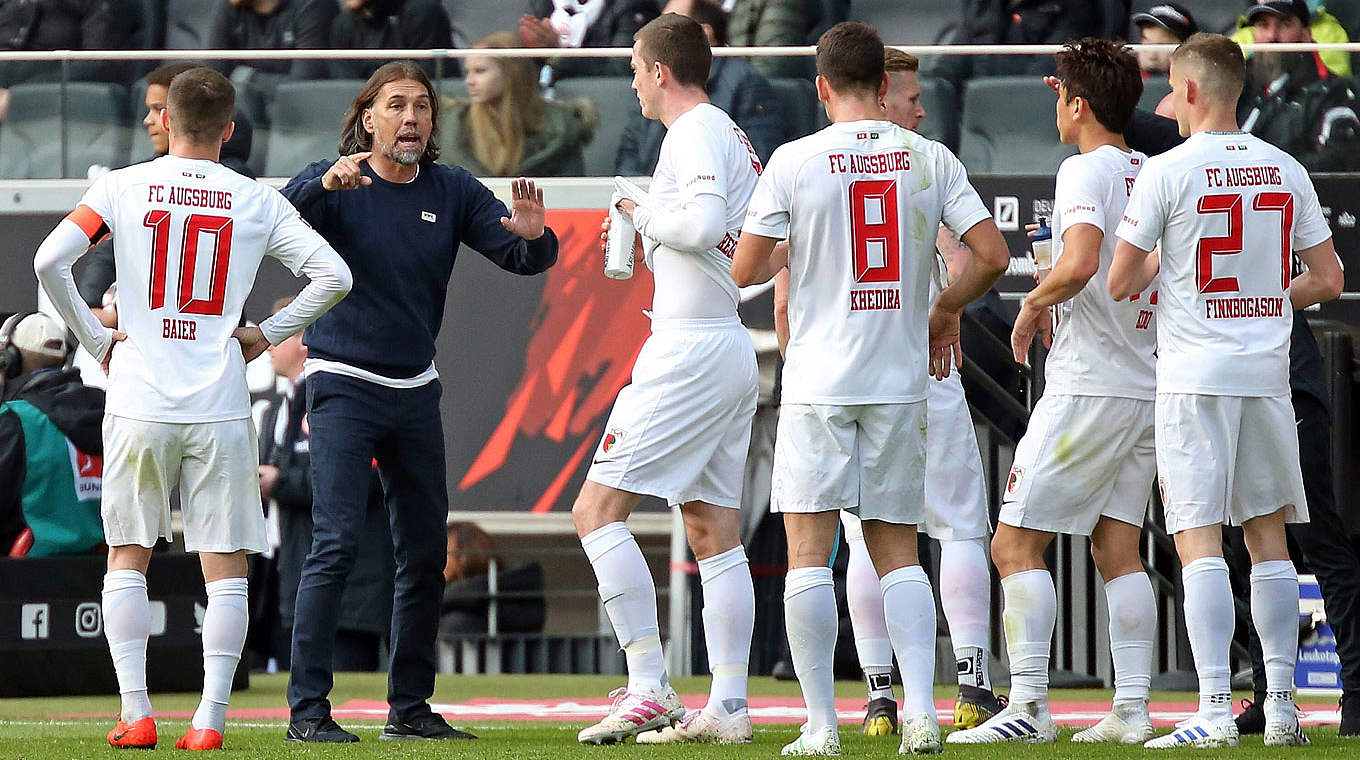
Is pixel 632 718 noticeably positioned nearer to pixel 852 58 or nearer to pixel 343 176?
pixel 343 176

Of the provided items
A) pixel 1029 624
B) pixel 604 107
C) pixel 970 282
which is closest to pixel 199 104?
pixel 970 282

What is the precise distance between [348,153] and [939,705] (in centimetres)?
324

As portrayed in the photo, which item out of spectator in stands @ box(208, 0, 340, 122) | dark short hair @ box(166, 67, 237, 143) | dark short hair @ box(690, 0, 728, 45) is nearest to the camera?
dark short hair @ box(166, 67, 237, 143)

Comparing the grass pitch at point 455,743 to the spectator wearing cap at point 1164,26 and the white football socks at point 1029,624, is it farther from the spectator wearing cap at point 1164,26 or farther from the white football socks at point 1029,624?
the spectator wearing cap at point 1164,26

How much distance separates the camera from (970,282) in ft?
15.3

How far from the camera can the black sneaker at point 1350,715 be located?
5520mm

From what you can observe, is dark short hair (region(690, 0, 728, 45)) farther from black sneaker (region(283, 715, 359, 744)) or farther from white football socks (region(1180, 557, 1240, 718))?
white football socks (region(1180, 557, 1240, 718))

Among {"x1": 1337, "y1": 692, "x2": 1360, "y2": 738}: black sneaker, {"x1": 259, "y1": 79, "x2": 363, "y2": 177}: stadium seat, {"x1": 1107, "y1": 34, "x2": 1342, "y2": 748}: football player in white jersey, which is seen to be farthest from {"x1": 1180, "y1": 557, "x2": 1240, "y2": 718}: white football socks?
{"x1": 259, "y1": 79, "x2": 363, "y2": 177}: stadium seat

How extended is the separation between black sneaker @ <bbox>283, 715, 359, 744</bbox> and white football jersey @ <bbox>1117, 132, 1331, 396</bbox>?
→ 8.21ft

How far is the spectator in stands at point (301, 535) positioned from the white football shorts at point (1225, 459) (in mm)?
5044

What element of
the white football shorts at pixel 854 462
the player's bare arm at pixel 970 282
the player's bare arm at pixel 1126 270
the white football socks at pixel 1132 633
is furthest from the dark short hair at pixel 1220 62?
the white football socks at pixel 1132 633

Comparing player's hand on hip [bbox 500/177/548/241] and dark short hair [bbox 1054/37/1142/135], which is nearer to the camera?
dark short hair [bbox 1054/37/1142/135]

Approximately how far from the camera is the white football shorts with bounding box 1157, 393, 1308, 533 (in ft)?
15.7

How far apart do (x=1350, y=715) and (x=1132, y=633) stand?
971mm
